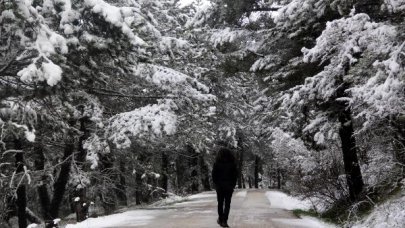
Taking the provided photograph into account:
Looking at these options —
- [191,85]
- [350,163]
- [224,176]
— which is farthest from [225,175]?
[191,85]

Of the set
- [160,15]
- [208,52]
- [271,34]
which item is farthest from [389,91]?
[160,15]

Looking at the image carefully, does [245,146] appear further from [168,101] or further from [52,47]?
[52,47]

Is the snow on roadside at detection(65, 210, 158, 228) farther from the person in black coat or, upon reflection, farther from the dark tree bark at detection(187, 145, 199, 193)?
the dark tree bark at detection(187, 145, 199, 193)

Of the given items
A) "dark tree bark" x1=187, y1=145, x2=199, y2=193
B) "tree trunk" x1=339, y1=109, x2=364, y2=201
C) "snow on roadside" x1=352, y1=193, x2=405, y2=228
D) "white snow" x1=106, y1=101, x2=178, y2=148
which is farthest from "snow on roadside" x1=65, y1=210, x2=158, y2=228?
"dark tree bark" x1=187, y1=145, x2=199, y2=193

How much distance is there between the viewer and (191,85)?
704 inches

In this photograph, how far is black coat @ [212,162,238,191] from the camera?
1104cm

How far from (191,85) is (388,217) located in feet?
31.9

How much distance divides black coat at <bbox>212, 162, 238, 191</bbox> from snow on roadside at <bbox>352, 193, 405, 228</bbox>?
107 inches

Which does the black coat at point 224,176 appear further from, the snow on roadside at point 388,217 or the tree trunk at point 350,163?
the tree trunk at point 350,163

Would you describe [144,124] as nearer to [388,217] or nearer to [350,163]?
[350,163]

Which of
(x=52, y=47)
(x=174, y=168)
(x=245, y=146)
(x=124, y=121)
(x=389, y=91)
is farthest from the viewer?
(x=245, y=146)

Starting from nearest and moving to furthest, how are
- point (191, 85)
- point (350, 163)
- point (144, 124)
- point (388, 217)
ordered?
point (388, 217), point (350, 163), point (144, 124), point (191, 85)

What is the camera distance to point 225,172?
11070 mm

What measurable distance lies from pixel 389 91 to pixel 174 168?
3155 cm
